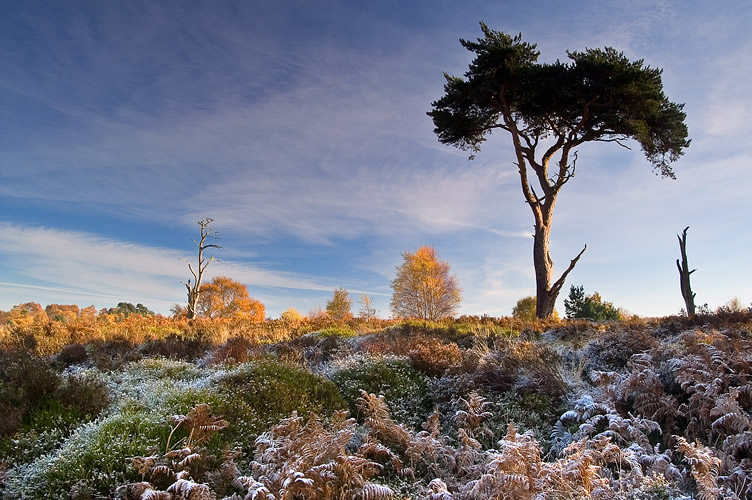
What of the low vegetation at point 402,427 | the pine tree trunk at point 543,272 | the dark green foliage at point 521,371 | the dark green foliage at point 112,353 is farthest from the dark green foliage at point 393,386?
the pine tree trunk at point 543,272

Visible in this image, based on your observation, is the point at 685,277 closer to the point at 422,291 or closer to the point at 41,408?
the point at 422,291

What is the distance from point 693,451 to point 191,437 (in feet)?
14.0

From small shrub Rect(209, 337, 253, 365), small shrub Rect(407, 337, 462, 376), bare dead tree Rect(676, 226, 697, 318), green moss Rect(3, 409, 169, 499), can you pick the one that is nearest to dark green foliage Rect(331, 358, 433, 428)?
small shrub Rect(407, 337, 462, 376)

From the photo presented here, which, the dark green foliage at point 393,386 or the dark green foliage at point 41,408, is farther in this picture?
the dark green foliage at point 393,386

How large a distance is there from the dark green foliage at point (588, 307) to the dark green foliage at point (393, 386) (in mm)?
24654

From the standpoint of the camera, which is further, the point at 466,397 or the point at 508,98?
the point at 508,98

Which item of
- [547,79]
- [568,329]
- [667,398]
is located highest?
[547,79]

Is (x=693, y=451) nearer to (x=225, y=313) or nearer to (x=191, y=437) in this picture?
(x=191, y=437)

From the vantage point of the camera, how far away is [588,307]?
103 ft

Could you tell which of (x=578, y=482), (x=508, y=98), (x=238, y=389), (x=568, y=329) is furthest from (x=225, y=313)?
(x=578, y=482)

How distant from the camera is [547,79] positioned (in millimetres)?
19125

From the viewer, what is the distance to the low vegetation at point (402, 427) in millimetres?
3605

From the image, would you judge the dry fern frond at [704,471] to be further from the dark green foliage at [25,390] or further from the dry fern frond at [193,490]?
the dark green foliage at [25,390]

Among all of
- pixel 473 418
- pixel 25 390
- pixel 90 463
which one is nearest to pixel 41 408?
pixel 25 390
